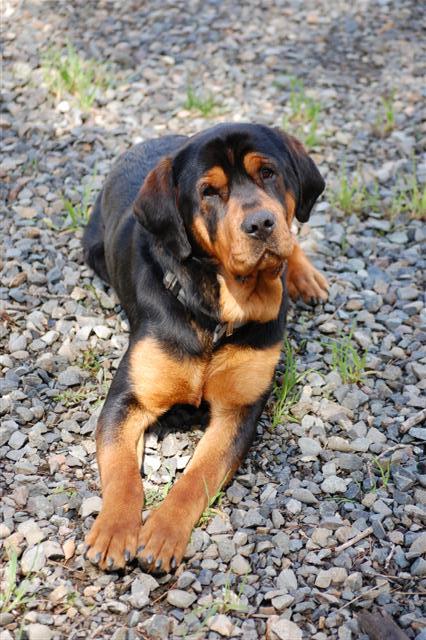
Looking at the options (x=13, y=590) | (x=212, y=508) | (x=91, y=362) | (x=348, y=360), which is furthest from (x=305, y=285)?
(x=13, y=590)

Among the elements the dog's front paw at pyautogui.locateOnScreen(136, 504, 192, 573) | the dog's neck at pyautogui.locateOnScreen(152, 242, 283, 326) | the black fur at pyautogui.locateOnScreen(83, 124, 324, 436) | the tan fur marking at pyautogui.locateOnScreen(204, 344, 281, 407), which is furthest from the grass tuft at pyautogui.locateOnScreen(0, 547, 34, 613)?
the dog's neck at pyautogui.locateOnScreen(152, 242, 283, 326)

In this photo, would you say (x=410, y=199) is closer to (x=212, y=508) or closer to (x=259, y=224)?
(x=259, y=224)

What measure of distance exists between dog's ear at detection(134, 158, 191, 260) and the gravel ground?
1049mm

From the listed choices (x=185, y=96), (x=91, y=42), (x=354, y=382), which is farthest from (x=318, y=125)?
(x=354, y=382)

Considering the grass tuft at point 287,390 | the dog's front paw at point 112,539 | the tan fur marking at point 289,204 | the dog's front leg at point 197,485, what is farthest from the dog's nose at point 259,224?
the dog's front paw at point 112,539

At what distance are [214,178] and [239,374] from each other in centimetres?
100

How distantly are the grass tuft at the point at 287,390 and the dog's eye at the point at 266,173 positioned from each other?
44.7 inches

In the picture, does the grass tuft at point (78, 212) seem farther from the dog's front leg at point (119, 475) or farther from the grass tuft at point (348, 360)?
the grass tuft at point (348, 360)

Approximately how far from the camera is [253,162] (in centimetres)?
379

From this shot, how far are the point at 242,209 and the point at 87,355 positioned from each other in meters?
1.54

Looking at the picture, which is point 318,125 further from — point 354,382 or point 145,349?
point 145,349

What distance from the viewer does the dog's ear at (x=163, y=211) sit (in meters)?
3.88

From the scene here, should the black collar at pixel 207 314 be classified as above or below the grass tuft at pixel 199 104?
above

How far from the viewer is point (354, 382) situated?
466cm
